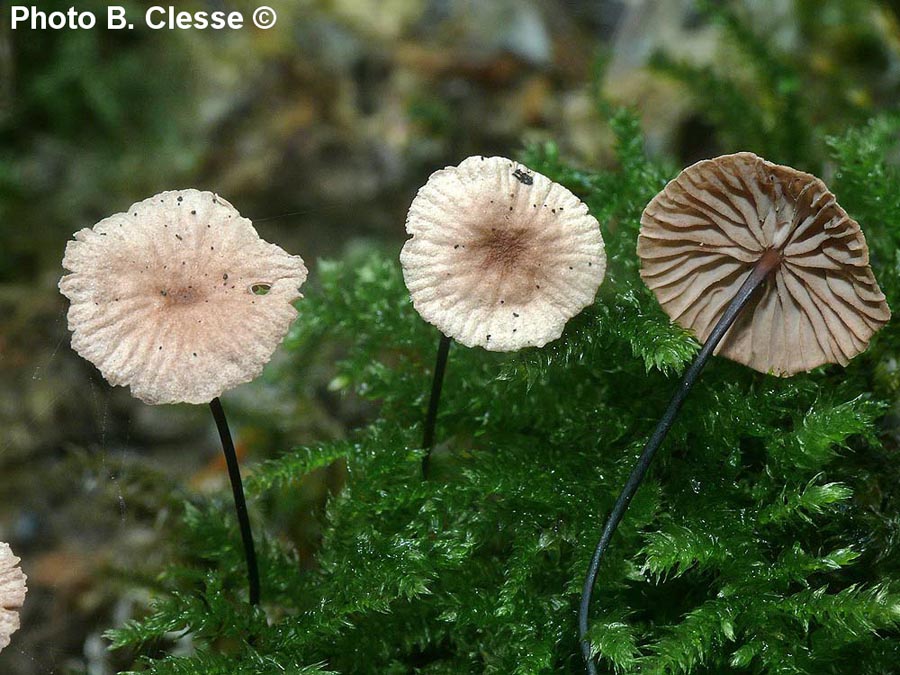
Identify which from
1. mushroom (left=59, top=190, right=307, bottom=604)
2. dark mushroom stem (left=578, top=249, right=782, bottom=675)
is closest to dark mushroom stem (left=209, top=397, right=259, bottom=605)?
mushroom (left=59, top=190, right=307, bottom=604)

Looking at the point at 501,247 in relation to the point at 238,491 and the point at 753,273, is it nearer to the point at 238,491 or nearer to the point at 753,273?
the point at 753,273

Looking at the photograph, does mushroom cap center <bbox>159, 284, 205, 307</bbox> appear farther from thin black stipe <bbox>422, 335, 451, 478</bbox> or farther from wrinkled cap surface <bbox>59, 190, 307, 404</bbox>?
thin black stipe <bbox>422, 335, 451, 478</bbox>

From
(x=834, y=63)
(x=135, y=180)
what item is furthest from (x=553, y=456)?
(x=135, y=180)

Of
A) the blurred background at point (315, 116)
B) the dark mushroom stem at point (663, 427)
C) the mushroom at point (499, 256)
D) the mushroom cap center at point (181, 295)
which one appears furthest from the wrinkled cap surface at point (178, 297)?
the blurred background at point (315, 116)

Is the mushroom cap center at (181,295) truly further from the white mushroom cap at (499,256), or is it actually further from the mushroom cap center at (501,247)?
the mushroom cap center at (501,247)

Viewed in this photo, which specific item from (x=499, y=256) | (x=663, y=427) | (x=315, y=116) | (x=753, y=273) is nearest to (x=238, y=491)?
(x=499, y=256)

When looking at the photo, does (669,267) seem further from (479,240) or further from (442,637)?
(442,637)
